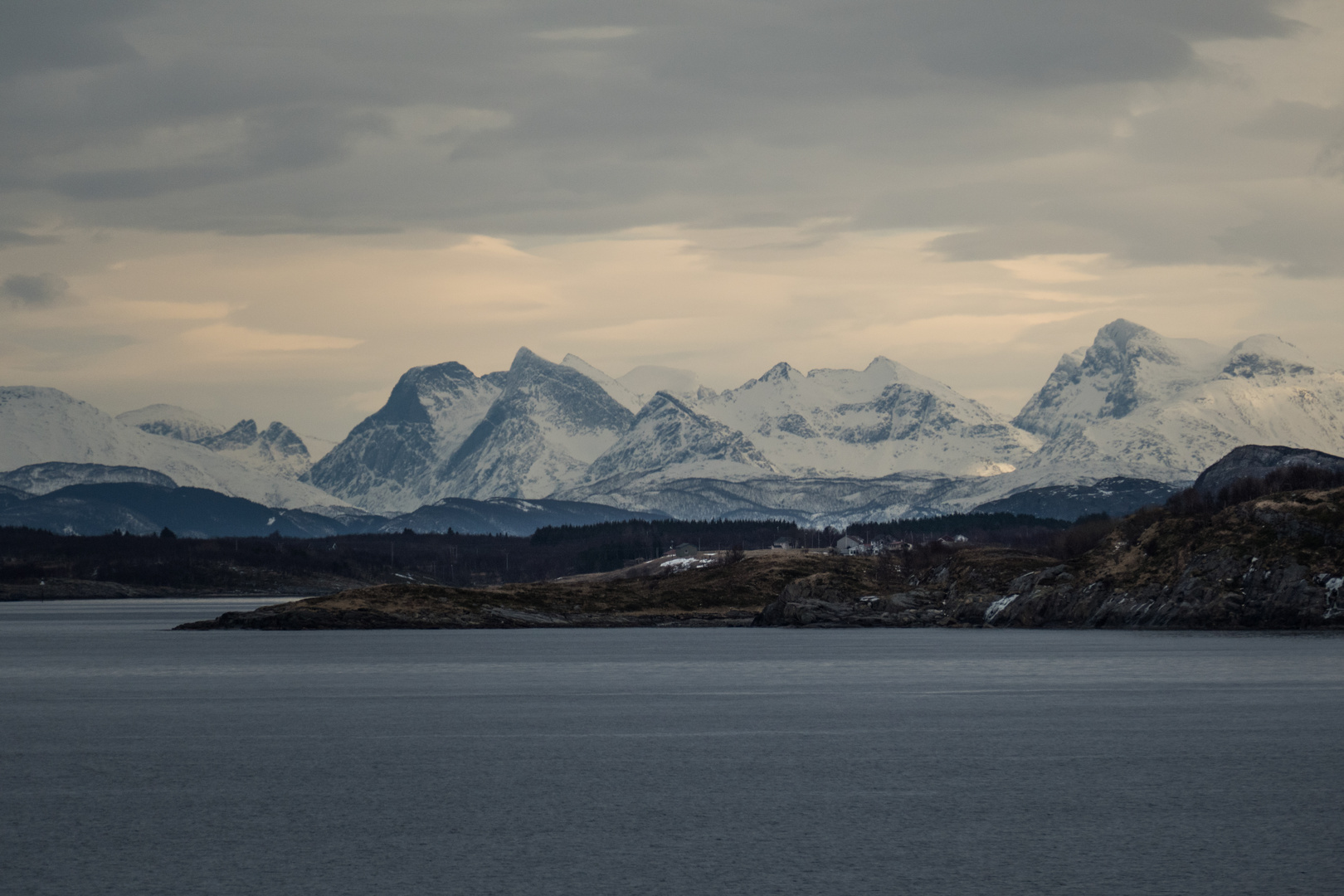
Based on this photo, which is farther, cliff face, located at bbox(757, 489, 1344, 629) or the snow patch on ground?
the snow patch on ground

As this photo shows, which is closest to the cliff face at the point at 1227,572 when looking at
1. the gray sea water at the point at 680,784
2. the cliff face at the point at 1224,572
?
the cliff face at the point at 1224,572

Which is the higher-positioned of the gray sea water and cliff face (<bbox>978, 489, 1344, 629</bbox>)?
cliff face (<bbox>978, 489, 1344, 629</bbox>)

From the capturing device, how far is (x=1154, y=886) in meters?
31.1

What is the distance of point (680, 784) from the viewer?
47375 mm

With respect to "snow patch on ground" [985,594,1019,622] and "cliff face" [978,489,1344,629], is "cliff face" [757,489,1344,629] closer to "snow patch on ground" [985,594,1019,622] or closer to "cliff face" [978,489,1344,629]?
"cliff face" [978,489,1344,629]

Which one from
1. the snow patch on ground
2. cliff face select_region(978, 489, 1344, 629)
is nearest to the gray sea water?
cliff face select_region(978, 489, 1344, 629)

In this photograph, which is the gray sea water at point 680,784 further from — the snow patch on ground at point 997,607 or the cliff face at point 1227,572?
the snow patch on ground at point 997,607

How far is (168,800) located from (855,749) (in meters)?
25.2

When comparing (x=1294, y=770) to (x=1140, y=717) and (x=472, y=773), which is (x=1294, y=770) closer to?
(x=1140, y=717)

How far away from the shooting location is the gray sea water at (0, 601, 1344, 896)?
33.0 meters

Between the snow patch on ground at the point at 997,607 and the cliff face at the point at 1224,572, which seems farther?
the snow patch on ground at the point at 997,607

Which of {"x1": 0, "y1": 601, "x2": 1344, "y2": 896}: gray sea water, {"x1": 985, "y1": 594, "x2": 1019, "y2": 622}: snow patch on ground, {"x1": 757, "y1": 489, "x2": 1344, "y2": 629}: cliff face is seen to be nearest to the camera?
{"x1": 0, "y1": 601, "x2": 1344, "y2": 896}: gray sea water

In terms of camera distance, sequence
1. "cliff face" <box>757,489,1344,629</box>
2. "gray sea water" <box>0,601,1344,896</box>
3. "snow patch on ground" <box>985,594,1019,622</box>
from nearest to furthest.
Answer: "gray sea water" <box>0,601,1344,896</box> → "cliff face" <box>757,489,1344,629</box> → "snow patch on ground" <box>985,594,1019,622</box>

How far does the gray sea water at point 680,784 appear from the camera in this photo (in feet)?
108
